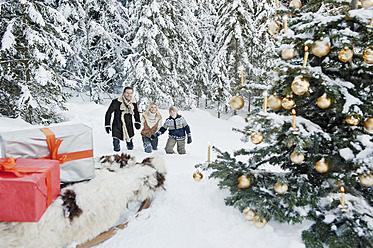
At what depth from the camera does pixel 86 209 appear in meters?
2.52

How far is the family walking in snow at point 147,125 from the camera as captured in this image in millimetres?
6121

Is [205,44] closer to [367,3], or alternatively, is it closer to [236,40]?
[236,40]

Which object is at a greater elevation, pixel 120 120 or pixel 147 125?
pixel 120 120

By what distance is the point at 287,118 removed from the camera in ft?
7.38

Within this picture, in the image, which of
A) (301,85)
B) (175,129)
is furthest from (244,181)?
(175,129)

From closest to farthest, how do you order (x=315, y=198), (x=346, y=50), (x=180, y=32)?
(x=346, y=50)
(x=315, y=198)
(x=180, y=32)

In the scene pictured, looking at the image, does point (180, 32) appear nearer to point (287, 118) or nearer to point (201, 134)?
point (201, 134)

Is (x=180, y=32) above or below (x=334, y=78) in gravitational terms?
above

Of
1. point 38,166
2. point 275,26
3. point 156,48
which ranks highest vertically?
point 156,48

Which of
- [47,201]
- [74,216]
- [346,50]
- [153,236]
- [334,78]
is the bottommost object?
[153,236]

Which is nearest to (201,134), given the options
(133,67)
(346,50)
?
(133,67)

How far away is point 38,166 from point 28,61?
7756 millimetres

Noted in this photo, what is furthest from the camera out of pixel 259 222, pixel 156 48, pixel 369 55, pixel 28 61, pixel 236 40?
pixel 236 40

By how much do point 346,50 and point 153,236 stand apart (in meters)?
2.69
